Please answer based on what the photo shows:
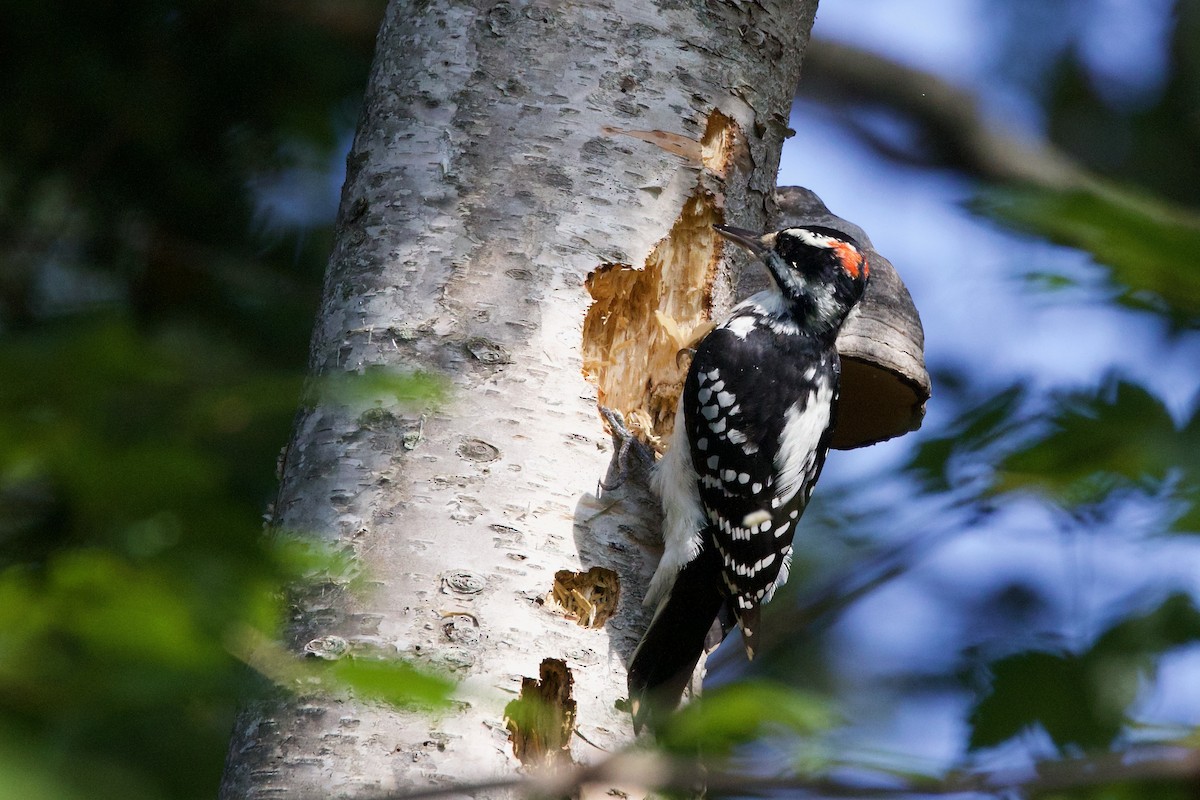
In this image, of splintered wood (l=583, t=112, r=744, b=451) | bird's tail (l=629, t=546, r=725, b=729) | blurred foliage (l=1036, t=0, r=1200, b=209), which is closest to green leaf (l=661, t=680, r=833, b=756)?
bird's tail (l=629, t=546, r=725, b=729)

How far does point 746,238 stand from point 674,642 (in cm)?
99

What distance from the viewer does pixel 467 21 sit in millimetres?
2574

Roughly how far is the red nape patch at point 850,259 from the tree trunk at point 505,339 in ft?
1.77

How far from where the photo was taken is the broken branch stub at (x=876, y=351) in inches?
126

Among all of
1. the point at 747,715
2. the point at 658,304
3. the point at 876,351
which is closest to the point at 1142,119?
the point at 876,351

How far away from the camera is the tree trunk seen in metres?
2.08

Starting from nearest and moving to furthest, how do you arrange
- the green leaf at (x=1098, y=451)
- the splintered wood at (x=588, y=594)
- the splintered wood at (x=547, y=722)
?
the green leaf at (x=1098, y=451) < the splintered wood at (x=547, y=722) < the splintered wood at (x=588, y=594)

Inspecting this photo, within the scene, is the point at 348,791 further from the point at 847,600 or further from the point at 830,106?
the point at 830,106

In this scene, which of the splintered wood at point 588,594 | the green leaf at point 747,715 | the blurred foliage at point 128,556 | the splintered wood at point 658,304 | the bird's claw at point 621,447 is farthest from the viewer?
the splintered wood at point 658,304

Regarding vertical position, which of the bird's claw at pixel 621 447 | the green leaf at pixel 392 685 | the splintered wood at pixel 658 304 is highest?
the splintered wood at pixel 658 304

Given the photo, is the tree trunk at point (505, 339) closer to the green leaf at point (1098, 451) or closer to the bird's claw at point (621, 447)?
the bird's claw at point (621, 447)

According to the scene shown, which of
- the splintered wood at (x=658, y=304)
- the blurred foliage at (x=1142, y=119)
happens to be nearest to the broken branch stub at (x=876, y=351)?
the splintered wood at (x=658, y=304)

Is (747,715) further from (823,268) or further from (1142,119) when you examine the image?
(1142,119)

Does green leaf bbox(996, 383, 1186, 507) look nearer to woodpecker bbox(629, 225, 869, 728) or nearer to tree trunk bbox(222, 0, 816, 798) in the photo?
tree trunk bbox(222, 0, 816, 798)
